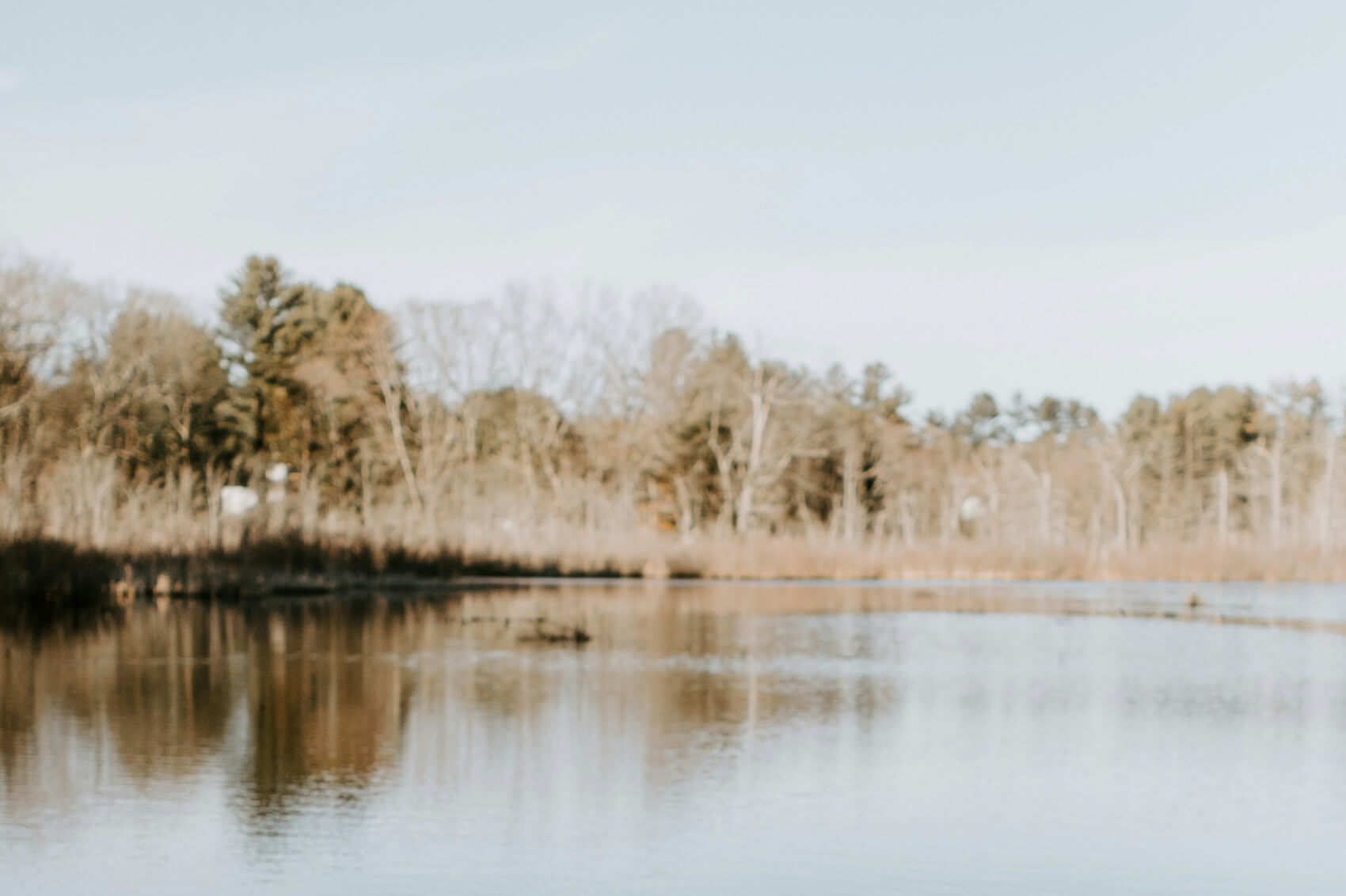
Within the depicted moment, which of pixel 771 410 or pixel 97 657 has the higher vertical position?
pixel 771 410

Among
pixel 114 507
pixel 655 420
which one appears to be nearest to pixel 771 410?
pixel 655 420

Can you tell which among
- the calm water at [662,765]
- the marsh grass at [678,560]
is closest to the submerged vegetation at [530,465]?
the marsh grass at [678,560]

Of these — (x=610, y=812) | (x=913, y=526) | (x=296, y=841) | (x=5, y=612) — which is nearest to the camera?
(x=296, y=841)

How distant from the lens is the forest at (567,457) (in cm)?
3566

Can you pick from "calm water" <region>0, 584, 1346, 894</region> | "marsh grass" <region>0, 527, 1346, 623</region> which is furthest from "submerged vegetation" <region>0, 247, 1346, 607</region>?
"calm water" <region>0, 584, 1346, 894</region>

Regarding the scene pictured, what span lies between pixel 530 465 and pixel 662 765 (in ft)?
147

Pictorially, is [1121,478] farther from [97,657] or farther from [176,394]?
[97,657]

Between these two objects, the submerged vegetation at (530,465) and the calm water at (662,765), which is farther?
the submerged vegetation at (530,465)

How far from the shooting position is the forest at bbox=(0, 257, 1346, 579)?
35.7 m

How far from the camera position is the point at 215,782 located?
28.9ft

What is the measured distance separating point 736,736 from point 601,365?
45170mm

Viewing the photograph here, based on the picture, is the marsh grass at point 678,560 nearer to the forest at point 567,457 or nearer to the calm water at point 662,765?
the forest at point 567,457

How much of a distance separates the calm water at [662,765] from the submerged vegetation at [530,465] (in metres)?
10.2

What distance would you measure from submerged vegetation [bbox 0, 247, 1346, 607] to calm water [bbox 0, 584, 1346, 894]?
10.2 m
